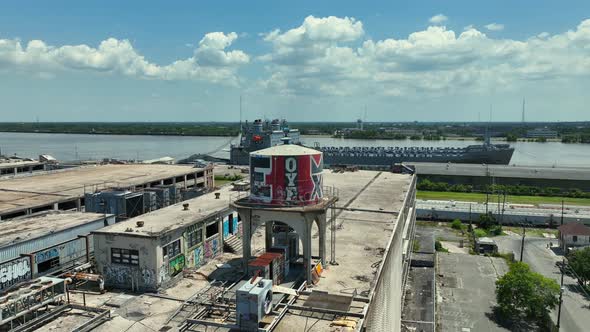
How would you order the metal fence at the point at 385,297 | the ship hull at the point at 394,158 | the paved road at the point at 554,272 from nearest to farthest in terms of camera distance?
the metal fence at the point at 385,297 → the paved road at the point at 554,272 → the ship hull at the point at 394,158

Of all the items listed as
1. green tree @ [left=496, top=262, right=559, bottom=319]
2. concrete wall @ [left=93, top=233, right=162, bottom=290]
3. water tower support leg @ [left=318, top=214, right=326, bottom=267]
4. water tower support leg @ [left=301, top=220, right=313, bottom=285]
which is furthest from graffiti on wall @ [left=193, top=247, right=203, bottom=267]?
green tree @ [left=496, top=262, right=559, bottom=319]

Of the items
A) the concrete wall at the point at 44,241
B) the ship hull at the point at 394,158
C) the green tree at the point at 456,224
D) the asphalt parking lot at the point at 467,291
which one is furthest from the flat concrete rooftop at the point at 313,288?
the ship hull at the point at 394,158

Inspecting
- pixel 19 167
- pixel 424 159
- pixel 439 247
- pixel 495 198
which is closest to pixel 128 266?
pixel 439 247

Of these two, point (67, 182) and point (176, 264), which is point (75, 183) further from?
point (176, 264)

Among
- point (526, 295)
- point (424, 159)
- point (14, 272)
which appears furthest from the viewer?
point (424, 159)

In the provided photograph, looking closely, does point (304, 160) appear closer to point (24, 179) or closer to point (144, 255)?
point (144, 255)

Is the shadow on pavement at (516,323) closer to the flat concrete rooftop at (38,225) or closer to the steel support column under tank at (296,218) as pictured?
the steel support column under tank at (296,218)
